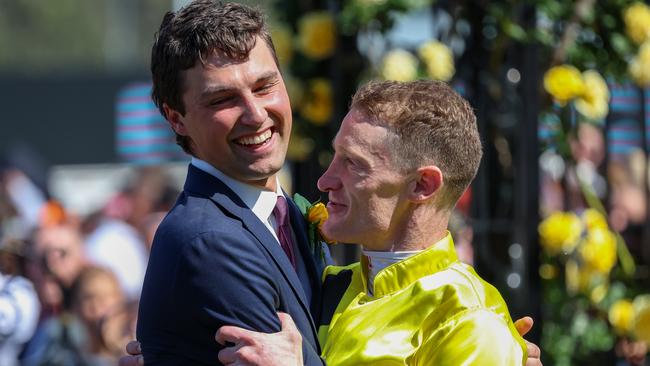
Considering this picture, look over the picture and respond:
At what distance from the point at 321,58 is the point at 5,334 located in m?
3.45

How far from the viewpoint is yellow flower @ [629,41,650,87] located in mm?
4820

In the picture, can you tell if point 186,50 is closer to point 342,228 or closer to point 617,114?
point 342,228

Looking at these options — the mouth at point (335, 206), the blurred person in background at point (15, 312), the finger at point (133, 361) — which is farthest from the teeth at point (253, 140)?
Result: the blurred person in background at point (15, 312)

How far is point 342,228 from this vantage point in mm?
2748

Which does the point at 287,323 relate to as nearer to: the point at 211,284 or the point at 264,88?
the point at 211,284

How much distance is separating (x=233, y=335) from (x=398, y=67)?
2.25 m

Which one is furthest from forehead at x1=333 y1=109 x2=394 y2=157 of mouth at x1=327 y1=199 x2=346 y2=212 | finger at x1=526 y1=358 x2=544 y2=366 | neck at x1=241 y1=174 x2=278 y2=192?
finger at x1=526 y1=358 x2=544 y2=366

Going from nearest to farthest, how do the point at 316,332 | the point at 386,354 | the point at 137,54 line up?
the point at 386,354 → the point at 316,332 → the point at 137,54

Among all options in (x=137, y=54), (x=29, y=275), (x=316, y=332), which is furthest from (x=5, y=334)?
(x=137, y=54)

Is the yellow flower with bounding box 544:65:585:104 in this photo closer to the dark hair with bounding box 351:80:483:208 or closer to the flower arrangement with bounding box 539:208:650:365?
the flower arrangement with bounding box 539:208:650:365

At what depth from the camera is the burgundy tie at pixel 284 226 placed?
2904mm

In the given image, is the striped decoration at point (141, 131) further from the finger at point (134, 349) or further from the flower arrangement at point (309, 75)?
the finger at point (134, 349)

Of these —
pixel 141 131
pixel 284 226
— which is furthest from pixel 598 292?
pixel 141 131

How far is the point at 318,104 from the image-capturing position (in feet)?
15.6
